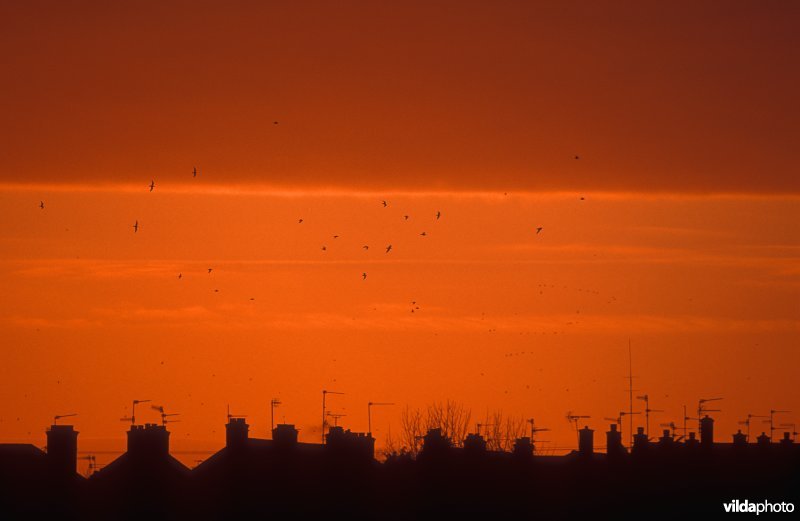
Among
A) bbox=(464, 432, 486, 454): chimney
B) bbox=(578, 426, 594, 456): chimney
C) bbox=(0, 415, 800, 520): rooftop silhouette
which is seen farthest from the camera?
bbox=(578, 426, 594, 456): chimney

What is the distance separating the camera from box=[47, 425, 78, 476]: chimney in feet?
193

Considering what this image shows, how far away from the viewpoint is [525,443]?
66.8 metres

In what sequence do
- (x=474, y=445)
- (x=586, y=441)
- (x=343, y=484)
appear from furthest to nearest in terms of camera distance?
(x=586, y=441) → (x=474, y=445) → (x=343, y=484)

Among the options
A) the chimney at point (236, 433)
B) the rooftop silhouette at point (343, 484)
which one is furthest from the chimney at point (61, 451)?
the chimney at point (236, 433)

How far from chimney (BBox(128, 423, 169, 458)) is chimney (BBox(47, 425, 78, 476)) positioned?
83.0 inches

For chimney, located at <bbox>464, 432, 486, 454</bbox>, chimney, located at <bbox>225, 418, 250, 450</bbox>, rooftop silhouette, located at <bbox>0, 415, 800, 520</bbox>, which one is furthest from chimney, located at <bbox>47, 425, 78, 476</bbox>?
chimney, located at <bbox>464, 432, 486, 454</bbox>

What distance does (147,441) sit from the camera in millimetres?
60656

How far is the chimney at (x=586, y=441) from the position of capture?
68.1 metres

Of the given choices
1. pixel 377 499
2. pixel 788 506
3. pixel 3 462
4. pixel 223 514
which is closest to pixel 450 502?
pixel 377 499

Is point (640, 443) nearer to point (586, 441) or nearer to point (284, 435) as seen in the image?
point (586, 441)

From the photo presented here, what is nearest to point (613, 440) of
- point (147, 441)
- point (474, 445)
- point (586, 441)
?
point (586, 441)

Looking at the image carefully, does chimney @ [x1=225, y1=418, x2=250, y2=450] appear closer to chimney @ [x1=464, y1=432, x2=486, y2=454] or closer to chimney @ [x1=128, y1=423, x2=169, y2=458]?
chimney @ [x1=128, y1=423, x2=169, y2=458]

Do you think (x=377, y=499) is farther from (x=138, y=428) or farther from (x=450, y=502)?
(x=138, y=428)

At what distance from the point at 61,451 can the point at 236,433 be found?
6.42 meters
